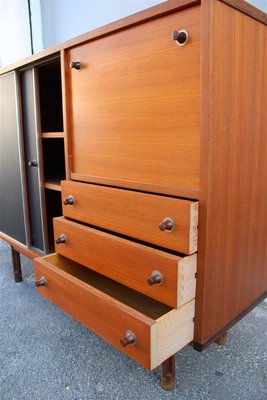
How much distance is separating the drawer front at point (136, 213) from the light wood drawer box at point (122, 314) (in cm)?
16

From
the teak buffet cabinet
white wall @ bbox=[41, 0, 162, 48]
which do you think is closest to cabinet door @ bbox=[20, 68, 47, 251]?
the teak buffet cabinet

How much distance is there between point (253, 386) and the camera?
93 cm

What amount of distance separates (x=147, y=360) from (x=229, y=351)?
49 centimetres

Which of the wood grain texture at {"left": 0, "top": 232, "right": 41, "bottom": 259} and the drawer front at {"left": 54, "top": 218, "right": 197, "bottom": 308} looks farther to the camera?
the wood grain texture at {"left": 0, "top": 232, "right": 41, "bottom": 259}

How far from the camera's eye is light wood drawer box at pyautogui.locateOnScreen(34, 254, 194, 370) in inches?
28.3

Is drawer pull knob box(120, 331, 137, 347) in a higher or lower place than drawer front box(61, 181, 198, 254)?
lower

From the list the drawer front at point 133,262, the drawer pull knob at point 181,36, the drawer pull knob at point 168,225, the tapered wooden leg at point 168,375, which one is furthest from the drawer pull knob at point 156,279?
the drawer pull knob at point 181,36

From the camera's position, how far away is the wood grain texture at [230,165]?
0.69 m

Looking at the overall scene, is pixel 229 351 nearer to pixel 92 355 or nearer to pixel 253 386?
pixel 253 386

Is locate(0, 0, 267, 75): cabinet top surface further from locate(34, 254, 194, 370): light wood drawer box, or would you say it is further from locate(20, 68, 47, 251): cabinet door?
locate(34, 254, 194, 370): light wood drawer box

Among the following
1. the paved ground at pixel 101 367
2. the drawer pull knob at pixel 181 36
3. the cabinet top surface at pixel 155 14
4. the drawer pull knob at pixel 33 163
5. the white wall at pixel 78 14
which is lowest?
the paved ground at pixel 101 367

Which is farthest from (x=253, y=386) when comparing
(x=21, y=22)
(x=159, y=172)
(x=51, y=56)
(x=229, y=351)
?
(x=21, y=22)

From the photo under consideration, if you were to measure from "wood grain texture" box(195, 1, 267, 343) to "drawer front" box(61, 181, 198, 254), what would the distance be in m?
0.04

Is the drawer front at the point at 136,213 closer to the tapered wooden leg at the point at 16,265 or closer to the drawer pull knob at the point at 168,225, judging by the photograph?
the drawer pull knob at the point at 168,225
